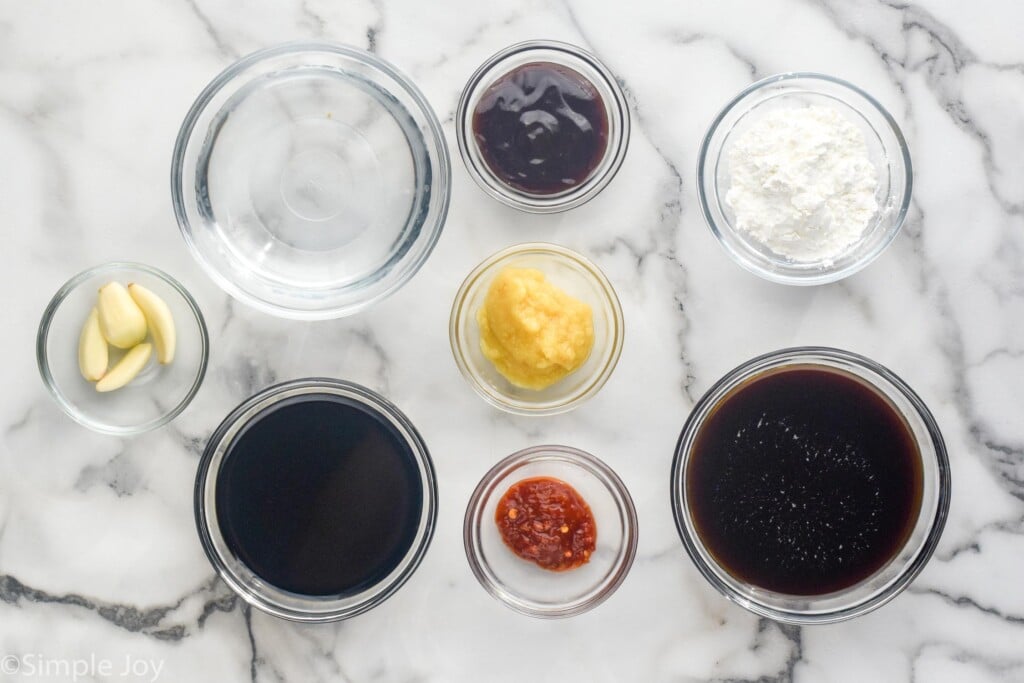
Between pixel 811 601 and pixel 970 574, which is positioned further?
pixel 970 574

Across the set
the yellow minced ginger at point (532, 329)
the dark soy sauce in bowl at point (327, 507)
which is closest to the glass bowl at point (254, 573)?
the dark soy sauce in bowl at point (327, 507)

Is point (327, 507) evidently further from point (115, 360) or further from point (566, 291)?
point (566, 291)

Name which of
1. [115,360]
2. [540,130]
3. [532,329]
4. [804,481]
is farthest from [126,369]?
[804,481]

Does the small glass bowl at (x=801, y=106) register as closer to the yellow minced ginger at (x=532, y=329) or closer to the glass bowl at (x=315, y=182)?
the yellow minced ginger at (x=532, y=329)

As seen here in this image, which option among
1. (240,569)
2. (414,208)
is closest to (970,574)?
(414,208)

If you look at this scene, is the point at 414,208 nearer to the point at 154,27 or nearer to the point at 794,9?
the point at 154,27

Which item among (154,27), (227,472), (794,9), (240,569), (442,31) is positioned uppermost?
(794,9)

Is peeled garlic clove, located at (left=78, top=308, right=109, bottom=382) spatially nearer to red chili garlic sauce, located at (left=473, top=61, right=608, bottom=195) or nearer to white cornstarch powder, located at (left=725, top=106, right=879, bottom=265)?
red chili garlic sauce, located at (left=473, top=61, right=608, bottom=195)
